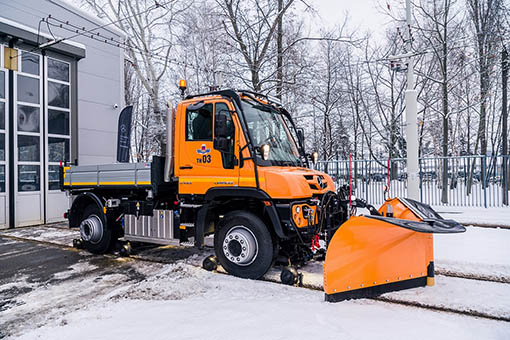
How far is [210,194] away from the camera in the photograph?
5328mm

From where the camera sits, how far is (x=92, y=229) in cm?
689

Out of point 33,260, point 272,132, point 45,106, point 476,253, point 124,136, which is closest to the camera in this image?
point 272,132

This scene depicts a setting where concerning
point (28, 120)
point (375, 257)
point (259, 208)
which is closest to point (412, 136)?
point (259, 208)

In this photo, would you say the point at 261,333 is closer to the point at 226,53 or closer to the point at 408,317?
the point at 408,317

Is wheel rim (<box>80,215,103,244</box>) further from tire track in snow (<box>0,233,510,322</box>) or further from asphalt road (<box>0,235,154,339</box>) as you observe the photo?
tire track in snow (<box>0,233,510,322</box>)

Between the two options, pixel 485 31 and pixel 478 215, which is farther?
pixel 485 31

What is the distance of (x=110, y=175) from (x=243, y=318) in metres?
4.26

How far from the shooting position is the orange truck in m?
4.03

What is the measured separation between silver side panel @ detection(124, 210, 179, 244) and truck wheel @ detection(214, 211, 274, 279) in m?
1.13

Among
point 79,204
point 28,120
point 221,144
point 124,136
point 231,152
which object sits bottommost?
point 79,204

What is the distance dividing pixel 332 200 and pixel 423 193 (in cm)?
946

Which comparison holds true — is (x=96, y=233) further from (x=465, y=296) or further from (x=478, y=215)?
(x=478, y=215)

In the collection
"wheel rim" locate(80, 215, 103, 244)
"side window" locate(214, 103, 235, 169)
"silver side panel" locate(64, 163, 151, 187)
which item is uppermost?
"side window" locate(214, 103, 235, 169)

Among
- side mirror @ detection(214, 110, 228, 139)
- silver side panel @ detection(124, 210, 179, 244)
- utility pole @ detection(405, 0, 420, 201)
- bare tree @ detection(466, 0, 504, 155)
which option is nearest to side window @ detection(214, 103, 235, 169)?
side mirror @ detection(214, 110, 228, 139)
